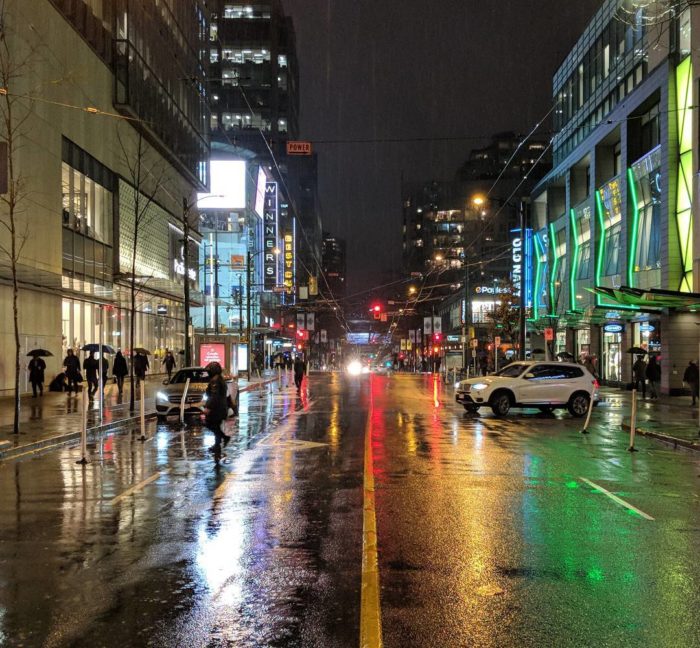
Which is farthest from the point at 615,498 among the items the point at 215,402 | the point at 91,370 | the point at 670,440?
the point at 91,370

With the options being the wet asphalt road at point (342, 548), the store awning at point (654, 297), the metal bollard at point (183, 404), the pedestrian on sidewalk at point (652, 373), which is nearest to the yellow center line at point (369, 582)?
the wet asphalt road at point (342, 548)

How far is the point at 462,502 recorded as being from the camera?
369 inches

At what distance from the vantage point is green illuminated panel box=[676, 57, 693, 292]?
28.8m

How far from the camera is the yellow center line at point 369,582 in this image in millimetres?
4883

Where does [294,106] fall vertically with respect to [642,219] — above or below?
above

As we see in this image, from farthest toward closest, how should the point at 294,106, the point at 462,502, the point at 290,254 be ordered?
the point at 294,106
the point at 290,254
the point at 462,502

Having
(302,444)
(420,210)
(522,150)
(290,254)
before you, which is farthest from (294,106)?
(302,444)

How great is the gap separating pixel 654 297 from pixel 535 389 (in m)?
5.16

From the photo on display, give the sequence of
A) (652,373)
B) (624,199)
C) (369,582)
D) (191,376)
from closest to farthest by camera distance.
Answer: (369,582) → (191,376) → (652,373) → (624,199)

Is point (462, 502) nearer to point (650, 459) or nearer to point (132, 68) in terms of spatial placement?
point (650, 459)

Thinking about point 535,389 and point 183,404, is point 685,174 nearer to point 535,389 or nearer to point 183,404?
point 535,389

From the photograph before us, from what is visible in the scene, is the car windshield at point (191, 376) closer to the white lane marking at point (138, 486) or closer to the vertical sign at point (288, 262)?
the white lane marking at point (138, 486)

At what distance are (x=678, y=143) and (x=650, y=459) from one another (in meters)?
19.9

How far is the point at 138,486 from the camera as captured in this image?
10.8m
